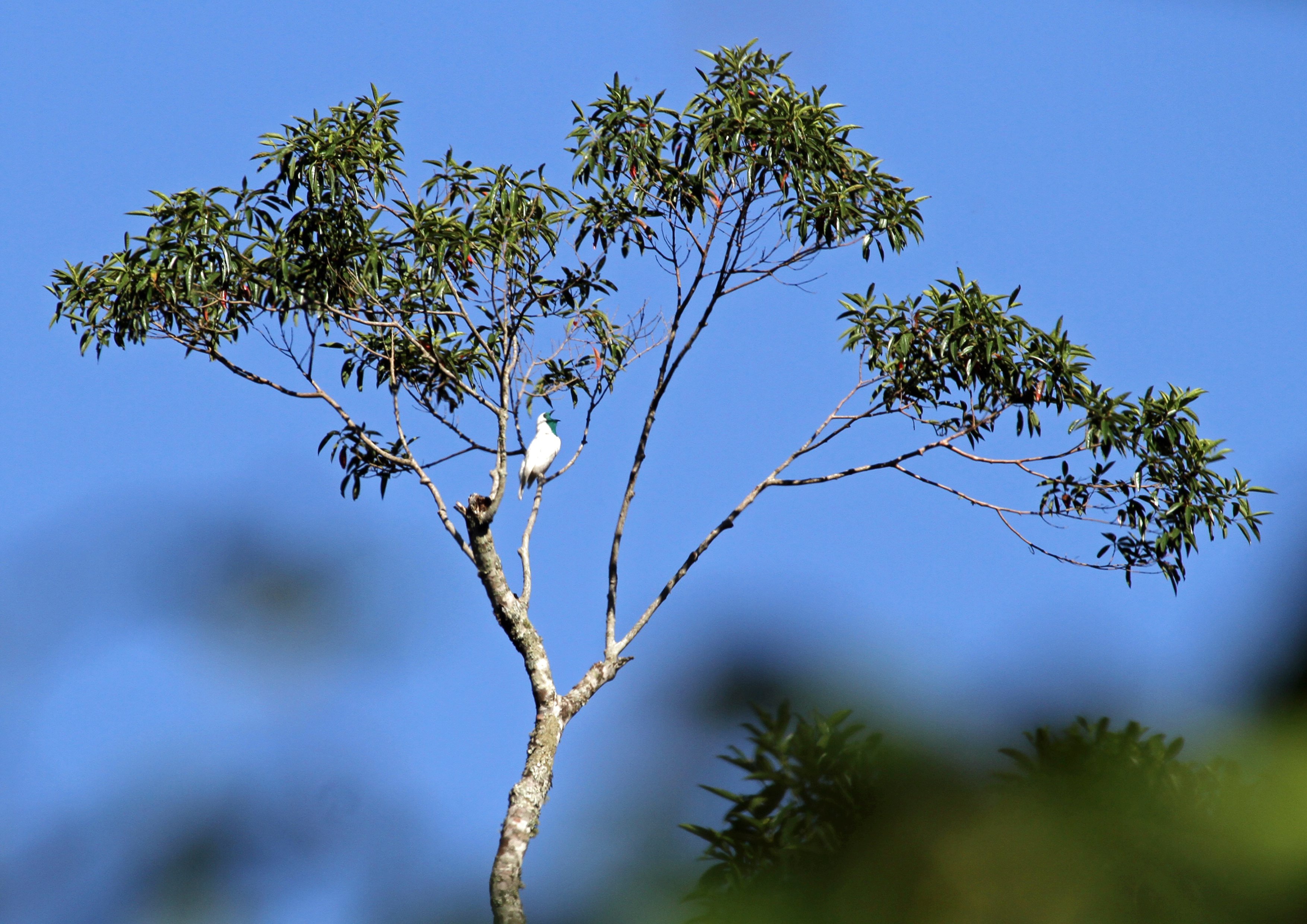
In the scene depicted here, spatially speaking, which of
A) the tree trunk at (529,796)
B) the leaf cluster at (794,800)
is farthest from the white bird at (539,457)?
the leaf cluster at (794,800)

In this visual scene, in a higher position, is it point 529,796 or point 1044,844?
point 529,796

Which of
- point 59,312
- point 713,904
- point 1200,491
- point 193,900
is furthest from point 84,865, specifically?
point 1200,491

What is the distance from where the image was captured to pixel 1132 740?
71 centimetres

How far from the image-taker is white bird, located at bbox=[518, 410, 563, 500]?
855 cm

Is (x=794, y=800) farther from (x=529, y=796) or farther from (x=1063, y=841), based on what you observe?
(x=529, y=796)

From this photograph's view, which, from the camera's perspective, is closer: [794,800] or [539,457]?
[794,800]

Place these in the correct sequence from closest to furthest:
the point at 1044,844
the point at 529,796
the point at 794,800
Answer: the point at 1044,844, the point at 794,800, the point at 529,796

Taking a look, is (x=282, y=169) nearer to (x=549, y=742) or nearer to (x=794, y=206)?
(x=794, y=206)

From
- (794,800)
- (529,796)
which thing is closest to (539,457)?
(529,796)

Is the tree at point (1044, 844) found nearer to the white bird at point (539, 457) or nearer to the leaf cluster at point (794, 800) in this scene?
the leaf cluster at point (794, 800)

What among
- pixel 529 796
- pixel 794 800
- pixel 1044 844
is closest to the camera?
pixel 1044 844

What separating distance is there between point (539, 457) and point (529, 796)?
97.6 inches

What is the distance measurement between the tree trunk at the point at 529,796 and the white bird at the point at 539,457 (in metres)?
1.71

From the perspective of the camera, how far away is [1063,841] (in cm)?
70
